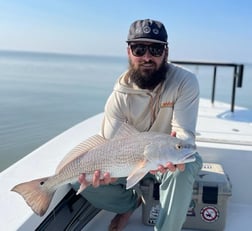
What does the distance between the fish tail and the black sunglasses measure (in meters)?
1.02

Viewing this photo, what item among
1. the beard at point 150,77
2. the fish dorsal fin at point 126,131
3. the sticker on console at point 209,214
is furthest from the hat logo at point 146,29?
the sticker on console at point 209,214

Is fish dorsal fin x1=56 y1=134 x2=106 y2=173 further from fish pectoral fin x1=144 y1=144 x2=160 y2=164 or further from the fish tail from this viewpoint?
fish pectoral fin x1=144 y1=144 x2=160 y2=164

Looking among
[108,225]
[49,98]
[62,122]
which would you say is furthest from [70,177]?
[49,98]

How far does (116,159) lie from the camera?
80.4 inches

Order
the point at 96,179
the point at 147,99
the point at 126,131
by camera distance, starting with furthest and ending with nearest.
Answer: the point at 147,99 → the point at 126,131 → the point at 96,179

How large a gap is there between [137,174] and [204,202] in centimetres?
90

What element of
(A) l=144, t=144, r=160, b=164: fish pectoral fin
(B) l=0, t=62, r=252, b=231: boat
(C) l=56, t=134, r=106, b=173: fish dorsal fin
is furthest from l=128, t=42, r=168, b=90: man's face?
(B) l=0, t=62, r=252, b=231: boat

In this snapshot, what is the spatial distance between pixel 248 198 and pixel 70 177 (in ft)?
5.30

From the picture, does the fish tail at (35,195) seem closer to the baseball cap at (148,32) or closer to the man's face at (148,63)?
the man's face at (148,63)

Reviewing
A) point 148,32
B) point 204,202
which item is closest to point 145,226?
point 204,202

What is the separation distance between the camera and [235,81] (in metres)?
4.47

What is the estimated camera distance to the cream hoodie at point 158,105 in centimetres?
238

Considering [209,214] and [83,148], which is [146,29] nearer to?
[83,148]

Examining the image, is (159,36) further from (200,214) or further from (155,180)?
(200,214)
